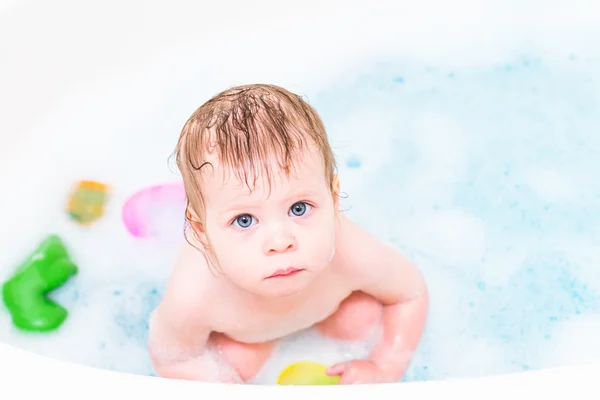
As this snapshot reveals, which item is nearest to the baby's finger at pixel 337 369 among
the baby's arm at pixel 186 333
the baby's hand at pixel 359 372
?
the baby's hand at pixel 359 372

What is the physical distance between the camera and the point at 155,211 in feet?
4.86

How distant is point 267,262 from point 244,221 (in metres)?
0.06

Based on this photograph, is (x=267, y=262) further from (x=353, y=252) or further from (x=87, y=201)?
(x=87, y=201)

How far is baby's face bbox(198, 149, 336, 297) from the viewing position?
3.03 feet

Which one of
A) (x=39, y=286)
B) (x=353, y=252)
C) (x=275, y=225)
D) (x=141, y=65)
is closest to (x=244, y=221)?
(x=275, y=225)

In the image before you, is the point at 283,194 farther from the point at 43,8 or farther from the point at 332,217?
the point at 43,8

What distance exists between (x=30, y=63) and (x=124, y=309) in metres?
0.49

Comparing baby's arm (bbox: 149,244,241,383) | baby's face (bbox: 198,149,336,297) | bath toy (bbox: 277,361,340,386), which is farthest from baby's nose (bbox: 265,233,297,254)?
bath toy (bbox: 277,361,340,386)

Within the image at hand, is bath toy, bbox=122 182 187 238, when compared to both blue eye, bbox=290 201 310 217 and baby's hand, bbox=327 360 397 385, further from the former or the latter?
blue eye, bbox=290 201 310 217

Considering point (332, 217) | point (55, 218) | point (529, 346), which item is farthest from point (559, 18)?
point (55, 218)

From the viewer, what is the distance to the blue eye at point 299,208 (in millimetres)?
946

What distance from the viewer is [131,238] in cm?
144

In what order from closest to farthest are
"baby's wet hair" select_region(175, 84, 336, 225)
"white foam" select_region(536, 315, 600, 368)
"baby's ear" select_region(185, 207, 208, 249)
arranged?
"baby's wet hair" select_region(175, 84, 336, 225)
"baby's ear" select_region(185, 207, 208, 249)
"white foam" select_region(536, 315, 600, 368)

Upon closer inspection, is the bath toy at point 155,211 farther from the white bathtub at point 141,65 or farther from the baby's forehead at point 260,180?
the baby's forehead at point 260,180
